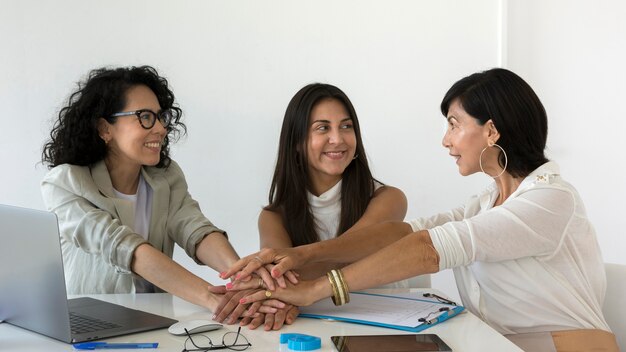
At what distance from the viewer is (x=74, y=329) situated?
158 cm

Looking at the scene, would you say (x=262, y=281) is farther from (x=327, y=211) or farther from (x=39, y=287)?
(x=327, y=211)

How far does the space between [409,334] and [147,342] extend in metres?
0.59

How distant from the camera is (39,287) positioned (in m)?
1.49

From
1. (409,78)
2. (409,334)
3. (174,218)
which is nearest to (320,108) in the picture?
(174,218)

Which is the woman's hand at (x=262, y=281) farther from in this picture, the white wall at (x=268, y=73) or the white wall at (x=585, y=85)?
the white wall at (x=585, y=85)

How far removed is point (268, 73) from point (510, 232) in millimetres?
1756

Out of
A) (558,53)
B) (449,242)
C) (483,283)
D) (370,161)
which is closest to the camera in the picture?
(449,242)

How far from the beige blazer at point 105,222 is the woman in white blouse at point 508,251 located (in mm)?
432

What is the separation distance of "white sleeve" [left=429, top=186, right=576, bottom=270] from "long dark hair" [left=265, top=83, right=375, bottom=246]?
2.53 feet

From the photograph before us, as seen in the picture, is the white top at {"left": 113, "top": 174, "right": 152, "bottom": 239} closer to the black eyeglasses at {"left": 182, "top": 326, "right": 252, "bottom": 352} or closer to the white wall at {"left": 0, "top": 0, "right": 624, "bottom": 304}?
the white wall at {"left": 0, "top": 0, "right": 624, "bottom": 304}

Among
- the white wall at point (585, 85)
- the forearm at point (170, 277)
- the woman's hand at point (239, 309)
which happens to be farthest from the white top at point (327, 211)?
the white wall at point (585, 85)

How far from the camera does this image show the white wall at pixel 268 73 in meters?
3.11

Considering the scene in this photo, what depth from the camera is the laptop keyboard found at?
5.19 feet

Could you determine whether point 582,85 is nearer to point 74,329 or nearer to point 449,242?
point 449,242
